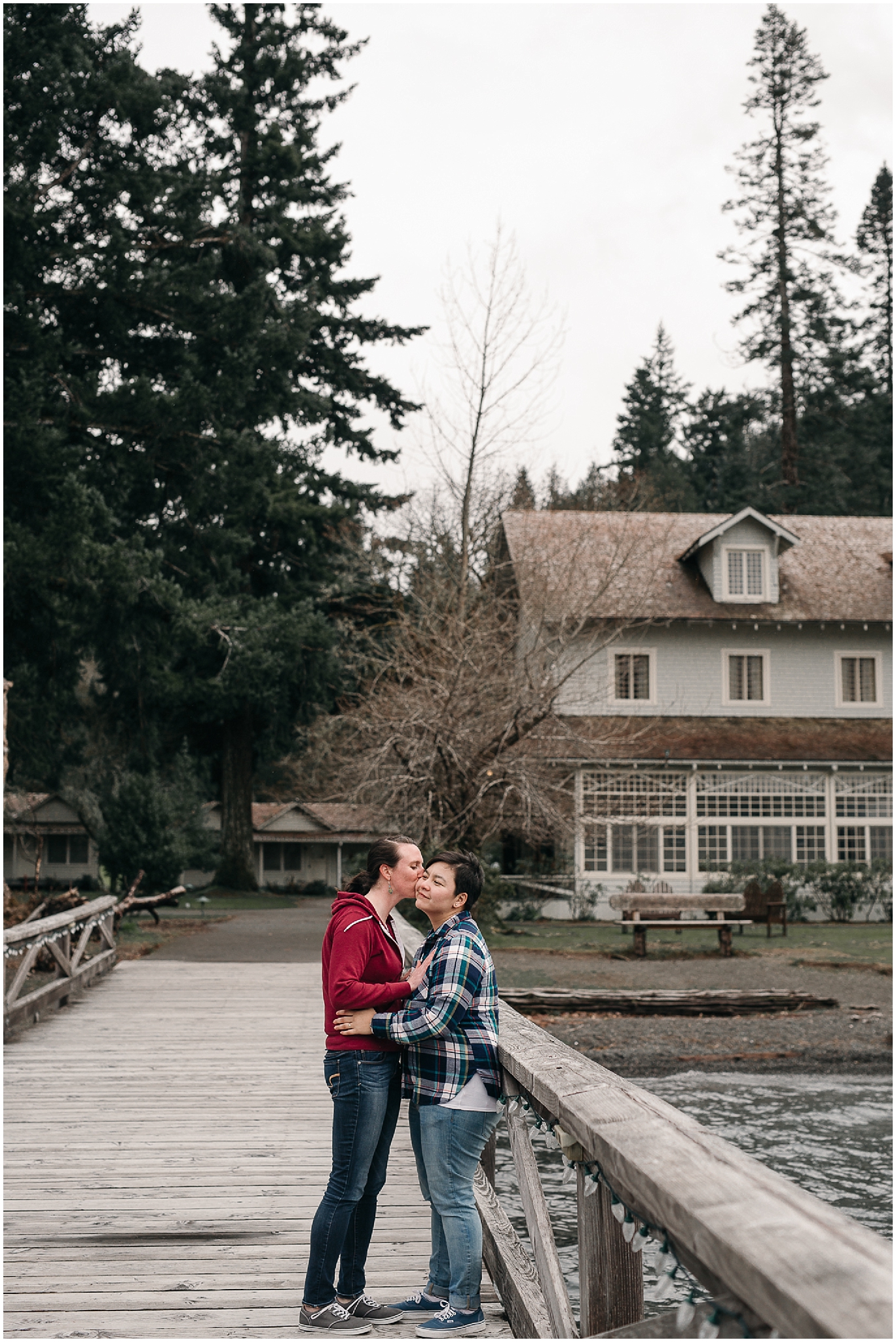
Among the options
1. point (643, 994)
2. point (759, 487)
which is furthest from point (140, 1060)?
point (759, 487)

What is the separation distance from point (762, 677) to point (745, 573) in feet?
9.34

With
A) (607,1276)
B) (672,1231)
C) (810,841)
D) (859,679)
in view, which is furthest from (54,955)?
(859,679)

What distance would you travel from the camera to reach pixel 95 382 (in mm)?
30797

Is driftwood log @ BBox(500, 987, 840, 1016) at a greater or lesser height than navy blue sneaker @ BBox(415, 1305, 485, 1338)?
lesser

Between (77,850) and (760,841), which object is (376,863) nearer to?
(760,841)

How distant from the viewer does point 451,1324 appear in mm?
4137

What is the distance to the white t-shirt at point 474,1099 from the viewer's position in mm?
4074

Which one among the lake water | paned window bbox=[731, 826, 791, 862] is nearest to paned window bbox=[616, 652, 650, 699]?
paned window bbox=[731, 826, 791, 862]

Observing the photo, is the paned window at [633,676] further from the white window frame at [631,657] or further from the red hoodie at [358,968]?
the red hoodie at [358,968]

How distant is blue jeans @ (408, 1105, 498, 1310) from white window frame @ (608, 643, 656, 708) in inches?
1060

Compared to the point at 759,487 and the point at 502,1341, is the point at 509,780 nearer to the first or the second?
the point at 502,1341

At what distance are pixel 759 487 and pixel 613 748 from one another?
2503cm

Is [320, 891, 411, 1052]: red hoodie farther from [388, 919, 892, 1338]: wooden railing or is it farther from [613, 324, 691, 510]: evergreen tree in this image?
[613, 324, 691, 510]: evergreen tree

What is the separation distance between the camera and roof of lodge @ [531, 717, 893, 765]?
94.6 feet
